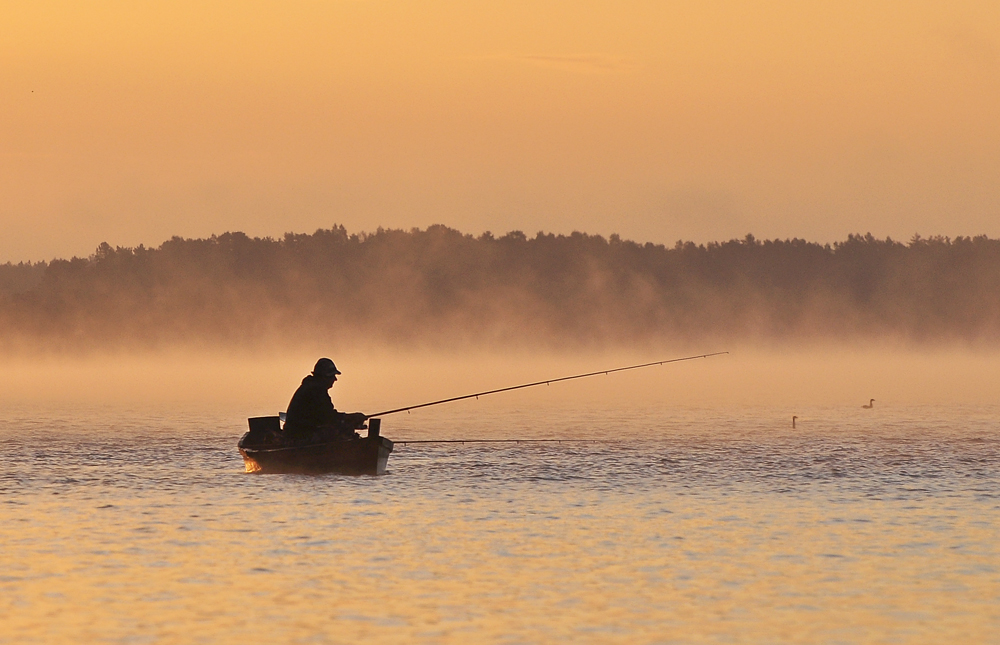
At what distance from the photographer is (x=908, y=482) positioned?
28.5 metres

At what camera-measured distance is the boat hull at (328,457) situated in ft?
93.0

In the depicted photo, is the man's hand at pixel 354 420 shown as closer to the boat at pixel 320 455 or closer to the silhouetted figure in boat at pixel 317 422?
the silhouetted figure in boat at pixel 317 422

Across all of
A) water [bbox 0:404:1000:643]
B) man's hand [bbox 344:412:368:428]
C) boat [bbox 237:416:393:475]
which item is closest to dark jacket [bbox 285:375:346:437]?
man's hand [bbox 344:412:368:428]

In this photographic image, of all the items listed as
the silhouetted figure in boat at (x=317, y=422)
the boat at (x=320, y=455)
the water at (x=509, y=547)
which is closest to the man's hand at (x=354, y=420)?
the silhouetted figure in boat at (x=317, y=422)

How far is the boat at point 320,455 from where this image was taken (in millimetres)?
28344

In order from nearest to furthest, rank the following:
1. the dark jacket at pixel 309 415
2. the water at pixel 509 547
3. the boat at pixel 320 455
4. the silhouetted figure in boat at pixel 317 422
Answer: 1. the water at pixel 509 547
2. the dark jacket at pixel 309 415
3. the silhouetted figure in boat at pixel 317 422
4. the boat at pixel 320 455

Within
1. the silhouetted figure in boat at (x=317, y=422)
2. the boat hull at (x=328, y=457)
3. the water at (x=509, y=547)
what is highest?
the silhouetted figure in boat at (x=317, y=422)

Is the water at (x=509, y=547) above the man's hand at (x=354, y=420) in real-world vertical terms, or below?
below

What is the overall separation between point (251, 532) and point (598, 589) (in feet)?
20.5

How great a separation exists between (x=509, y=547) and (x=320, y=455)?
8.92m

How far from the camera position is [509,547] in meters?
20.1

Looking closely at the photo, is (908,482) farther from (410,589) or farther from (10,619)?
(10,619)

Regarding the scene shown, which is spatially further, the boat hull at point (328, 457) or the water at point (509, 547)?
the boat hull at point (328, 457)

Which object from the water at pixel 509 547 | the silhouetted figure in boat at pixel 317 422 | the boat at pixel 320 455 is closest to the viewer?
the water at pixel 509 547
